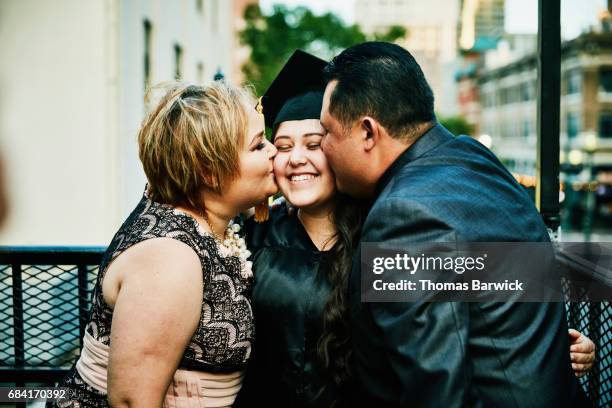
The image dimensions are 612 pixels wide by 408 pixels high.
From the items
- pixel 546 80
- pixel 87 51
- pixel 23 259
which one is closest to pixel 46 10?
pixel 87 51

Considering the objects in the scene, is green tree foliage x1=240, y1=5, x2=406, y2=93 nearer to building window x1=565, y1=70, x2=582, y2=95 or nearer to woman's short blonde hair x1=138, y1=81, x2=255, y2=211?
building window x1=565, y1=70, x2=582, y2=95

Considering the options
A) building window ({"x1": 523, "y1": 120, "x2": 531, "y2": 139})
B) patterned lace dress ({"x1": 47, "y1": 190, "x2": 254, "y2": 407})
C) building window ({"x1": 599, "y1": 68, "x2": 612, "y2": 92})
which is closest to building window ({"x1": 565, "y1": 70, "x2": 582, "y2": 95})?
building window ({"x1": 599, "y1": 68, "x2": 612, "y2": 92})

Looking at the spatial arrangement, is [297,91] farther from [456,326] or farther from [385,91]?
[456,326]

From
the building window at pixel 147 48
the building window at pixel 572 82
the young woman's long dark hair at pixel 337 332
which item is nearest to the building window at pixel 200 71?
the building window at pixel 147 48

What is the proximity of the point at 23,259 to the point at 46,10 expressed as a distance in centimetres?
542

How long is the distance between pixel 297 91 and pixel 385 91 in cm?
78

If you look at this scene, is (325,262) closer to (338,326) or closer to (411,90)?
(338,326)

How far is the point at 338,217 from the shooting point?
2652mm

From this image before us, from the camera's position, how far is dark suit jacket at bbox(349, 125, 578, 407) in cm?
167

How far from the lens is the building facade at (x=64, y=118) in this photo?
6.87 meters

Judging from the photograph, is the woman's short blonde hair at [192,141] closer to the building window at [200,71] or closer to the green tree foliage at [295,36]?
the building window at [200,71]

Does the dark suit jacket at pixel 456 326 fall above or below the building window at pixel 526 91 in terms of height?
below

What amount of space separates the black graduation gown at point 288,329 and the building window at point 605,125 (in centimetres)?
4969

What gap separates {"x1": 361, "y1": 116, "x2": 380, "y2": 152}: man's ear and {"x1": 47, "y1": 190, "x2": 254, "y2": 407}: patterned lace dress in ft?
2.20
